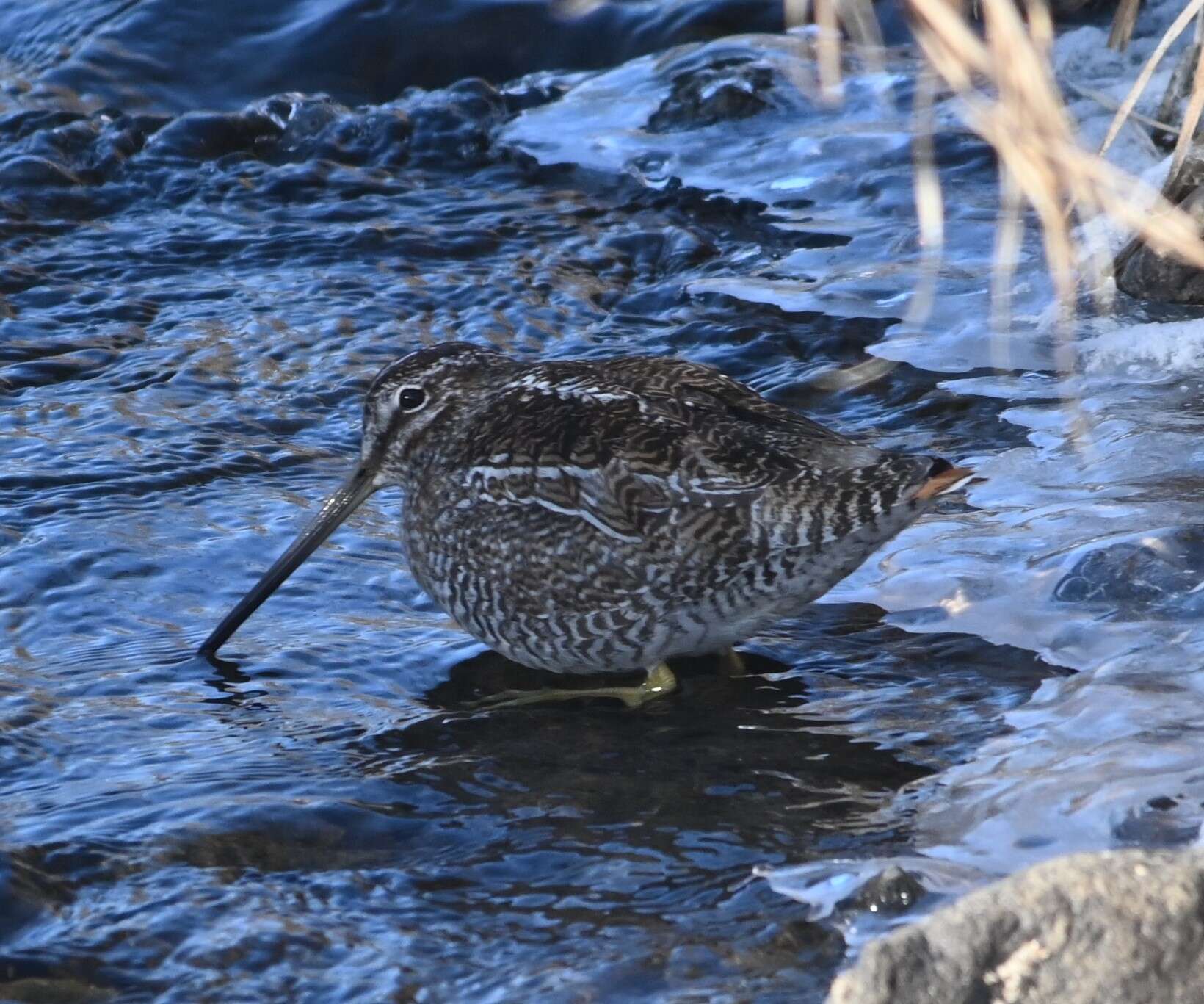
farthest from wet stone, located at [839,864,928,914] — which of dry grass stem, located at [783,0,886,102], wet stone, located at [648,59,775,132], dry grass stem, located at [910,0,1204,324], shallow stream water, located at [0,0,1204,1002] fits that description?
wet stone, located at [648,59,775,132]

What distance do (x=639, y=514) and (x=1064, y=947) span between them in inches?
85.2

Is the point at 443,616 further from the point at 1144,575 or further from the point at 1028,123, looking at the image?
the point at 1028,123

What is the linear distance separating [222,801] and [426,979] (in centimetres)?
91

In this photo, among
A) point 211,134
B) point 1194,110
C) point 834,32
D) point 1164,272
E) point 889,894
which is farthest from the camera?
point 211,134

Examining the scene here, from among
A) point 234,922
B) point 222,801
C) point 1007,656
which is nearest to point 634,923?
point 234,922

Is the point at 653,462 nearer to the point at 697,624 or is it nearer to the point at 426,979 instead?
the point at 697,624

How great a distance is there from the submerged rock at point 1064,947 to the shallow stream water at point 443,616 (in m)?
0.75

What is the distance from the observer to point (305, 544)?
5418mm

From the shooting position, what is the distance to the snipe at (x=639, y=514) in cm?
457

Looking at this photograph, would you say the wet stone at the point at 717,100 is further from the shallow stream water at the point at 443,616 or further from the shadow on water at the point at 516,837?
the shadow on water at the point at 516,837

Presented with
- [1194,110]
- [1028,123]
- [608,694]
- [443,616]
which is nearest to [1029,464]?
[608,694]

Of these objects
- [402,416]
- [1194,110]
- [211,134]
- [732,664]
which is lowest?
[732,664]

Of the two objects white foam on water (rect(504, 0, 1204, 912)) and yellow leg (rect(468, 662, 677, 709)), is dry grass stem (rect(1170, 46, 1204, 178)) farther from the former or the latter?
yellow leg (rect(468, 662, 677, 709))

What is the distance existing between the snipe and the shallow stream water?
0.26 metres
